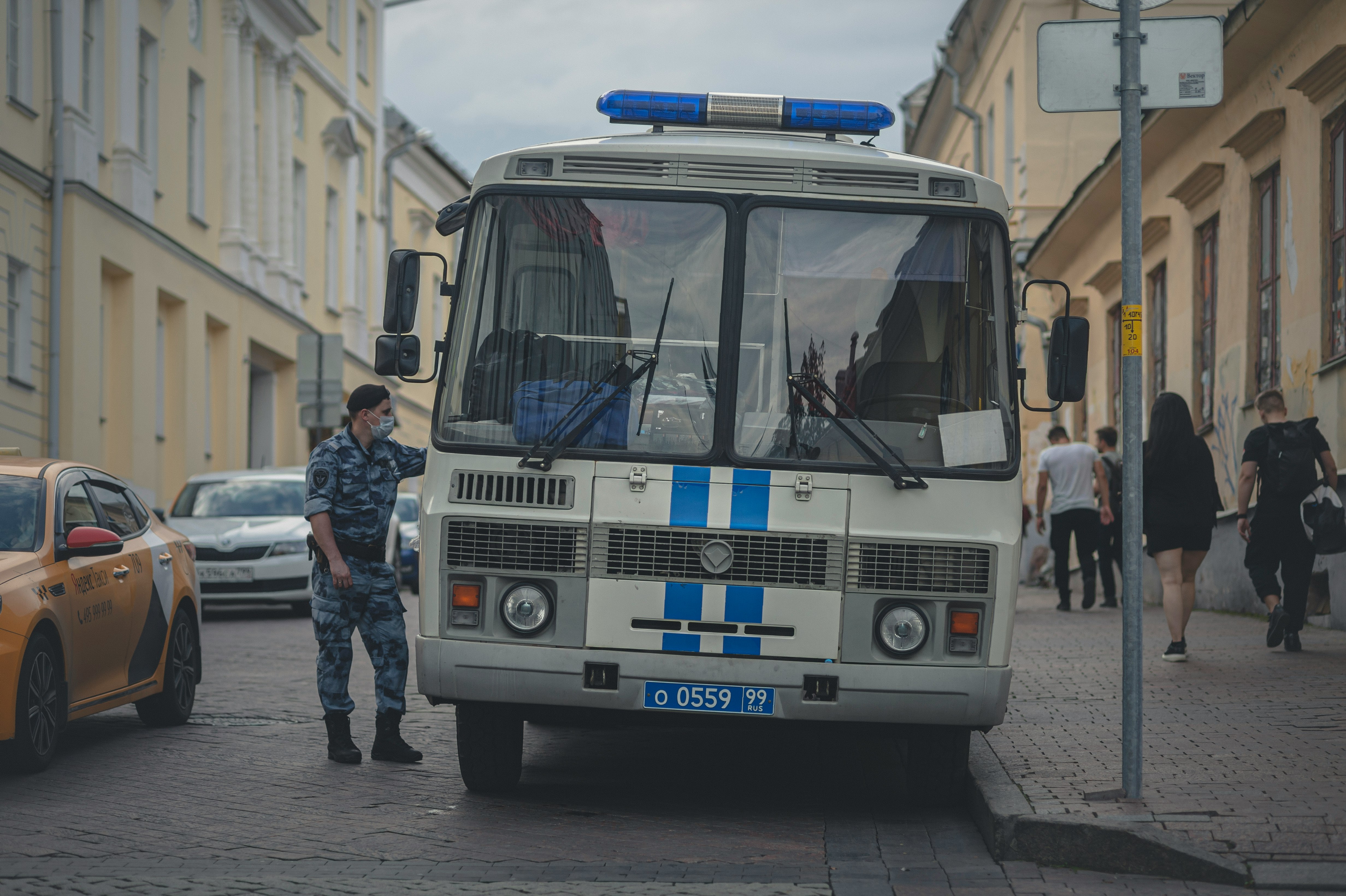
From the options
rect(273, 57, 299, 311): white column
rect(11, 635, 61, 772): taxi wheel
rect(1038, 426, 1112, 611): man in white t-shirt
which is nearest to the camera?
rect(11, 635, 61, 772): taxi wheel

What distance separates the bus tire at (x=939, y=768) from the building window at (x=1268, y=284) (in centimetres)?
947

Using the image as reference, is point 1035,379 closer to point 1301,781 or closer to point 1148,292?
point 1148,292

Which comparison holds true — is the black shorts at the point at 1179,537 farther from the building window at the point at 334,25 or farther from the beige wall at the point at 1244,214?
the building window at the point at 334,25

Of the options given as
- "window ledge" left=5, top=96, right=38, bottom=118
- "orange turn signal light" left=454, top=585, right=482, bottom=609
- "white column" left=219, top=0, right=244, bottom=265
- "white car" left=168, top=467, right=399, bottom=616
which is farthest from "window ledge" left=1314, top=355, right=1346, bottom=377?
"white column" left=219, top=0, right=244, bottom=265

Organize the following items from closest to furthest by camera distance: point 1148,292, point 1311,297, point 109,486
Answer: point 109,486 < point 1311,297 < point 1148,292

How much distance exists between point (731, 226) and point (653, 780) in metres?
2.76

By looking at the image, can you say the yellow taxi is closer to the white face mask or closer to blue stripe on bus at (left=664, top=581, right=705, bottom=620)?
the white face mask

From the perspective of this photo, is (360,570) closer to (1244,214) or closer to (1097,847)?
(1097,847)

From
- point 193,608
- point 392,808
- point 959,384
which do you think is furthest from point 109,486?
point 959,384

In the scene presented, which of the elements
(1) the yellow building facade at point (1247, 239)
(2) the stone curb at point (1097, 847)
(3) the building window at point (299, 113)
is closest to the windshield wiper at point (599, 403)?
(2) the stone curb at point (1097, 847)

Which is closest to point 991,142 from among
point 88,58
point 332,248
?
point 332,248

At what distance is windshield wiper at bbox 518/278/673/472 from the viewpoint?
6934 millimetres

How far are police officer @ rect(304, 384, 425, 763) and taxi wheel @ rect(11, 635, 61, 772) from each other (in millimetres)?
1250

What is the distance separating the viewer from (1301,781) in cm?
688
